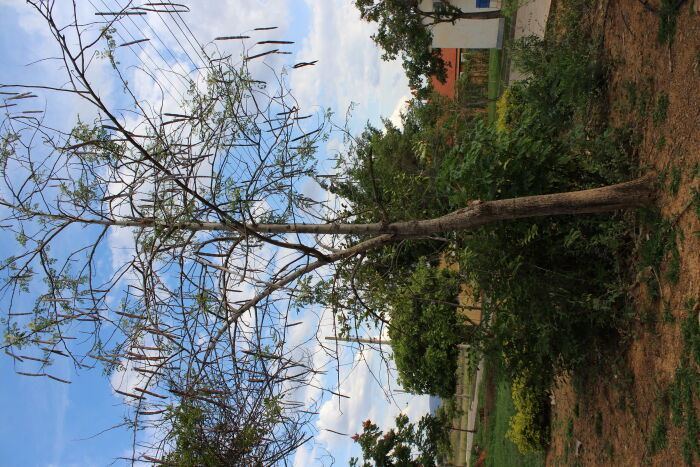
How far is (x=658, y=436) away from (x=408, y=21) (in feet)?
53.9

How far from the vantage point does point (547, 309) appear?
6.27 meters

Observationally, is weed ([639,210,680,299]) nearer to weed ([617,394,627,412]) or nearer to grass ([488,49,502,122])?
weed ([617,394,627,412])

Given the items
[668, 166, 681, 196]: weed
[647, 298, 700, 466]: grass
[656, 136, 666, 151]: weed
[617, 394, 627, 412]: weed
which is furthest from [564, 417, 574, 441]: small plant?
[656, 136, 666, 151]: weed

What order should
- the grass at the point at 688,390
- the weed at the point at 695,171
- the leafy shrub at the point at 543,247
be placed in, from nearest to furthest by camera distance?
1. the grass at the point at 688,390
2. the weed at the point at 695,171
3. the leafy shrub at the point at 543,247

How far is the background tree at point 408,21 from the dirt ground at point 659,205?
1109 centimetres

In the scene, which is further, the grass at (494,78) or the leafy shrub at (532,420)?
the grass at (494,78)

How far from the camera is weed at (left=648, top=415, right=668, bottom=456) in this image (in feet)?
16.8

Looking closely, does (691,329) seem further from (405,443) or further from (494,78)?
(494,78)

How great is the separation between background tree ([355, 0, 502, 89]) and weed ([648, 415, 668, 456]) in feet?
51.5

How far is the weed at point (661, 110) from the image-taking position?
17.9 feet

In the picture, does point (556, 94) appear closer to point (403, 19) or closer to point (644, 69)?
point (644, 69)

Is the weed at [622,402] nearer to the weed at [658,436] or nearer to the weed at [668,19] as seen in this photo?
the weed at [658,436]

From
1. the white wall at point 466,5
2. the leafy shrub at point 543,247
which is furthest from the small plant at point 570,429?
the white wall at point 466,5

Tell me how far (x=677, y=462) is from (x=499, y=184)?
11.4ft
